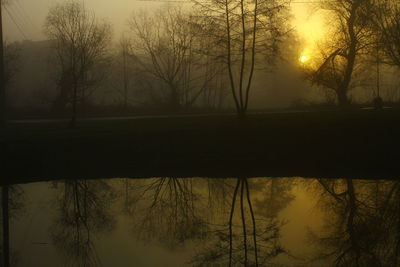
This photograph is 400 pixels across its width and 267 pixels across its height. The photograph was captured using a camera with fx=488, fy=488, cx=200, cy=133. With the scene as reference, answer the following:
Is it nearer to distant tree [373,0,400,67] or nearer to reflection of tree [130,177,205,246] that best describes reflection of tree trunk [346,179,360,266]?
reflection of tree [130,177,205,246]

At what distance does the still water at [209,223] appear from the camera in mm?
9930

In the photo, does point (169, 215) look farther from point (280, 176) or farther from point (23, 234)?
point (280, 176)

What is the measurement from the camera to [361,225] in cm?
1156

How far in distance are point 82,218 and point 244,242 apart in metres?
5.40

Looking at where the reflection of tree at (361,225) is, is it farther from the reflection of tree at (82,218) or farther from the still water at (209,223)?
the reflection of tree at (82,218)

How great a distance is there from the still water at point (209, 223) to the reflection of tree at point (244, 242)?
0.02 metres

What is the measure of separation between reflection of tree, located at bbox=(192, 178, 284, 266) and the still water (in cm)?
2

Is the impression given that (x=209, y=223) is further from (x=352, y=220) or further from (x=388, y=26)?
(x=388, y=26)

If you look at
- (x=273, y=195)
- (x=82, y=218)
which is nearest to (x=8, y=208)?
(x=82, y=218)

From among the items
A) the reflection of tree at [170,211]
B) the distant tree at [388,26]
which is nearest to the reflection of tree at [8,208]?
the reflection of tree at [170,211]

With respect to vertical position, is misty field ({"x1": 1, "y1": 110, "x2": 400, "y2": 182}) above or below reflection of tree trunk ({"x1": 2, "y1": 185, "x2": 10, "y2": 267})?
above

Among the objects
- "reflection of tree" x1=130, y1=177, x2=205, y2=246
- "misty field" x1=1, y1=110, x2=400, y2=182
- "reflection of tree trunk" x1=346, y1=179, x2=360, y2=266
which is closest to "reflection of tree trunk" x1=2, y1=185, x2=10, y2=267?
"reflection of tree" x1=130, y1=177, x2=205, y2=246

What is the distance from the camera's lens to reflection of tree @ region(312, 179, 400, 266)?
9461 mm

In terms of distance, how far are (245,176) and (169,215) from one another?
22.6 feet
